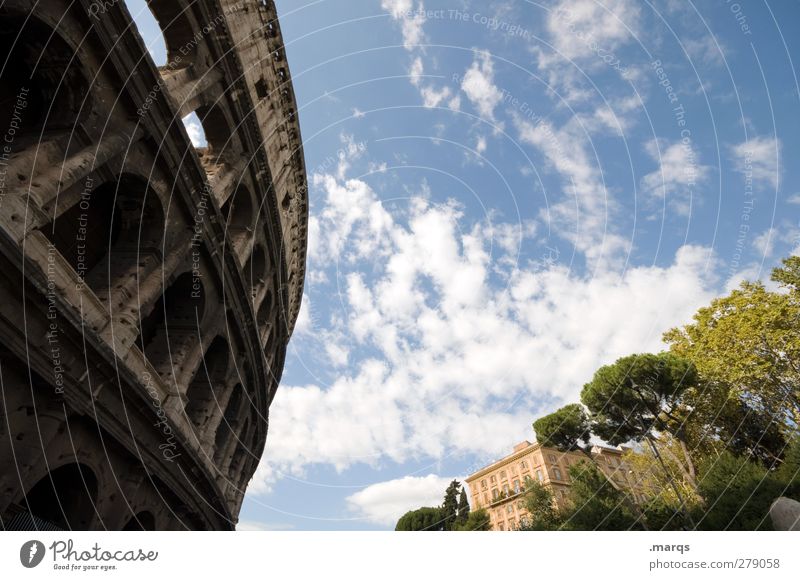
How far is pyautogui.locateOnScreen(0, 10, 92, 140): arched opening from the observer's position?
8.36 m

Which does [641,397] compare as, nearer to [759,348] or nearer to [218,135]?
[759,348]

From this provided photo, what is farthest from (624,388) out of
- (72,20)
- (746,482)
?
(72,20)

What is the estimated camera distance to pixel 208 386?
14.7 m

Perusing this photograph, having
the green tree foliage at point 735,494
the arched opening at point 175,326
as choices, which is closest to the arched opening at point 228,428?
the arched opening at point 175,326

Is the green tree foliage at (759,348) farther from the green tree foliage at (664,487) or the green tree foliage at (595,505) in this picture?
the green tree foliage at (595,505)

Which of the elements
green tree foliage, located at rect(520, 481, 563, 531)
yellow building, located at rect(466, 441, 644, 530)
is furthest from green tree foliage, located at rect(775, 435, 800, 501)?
yellow building, located at rect(466, 441, 644, 530)

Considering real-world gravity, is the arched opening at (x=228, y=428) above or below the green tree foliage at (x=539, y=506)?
above

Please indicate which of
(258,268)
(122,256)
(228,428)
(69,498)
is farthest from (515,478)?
(122,256)

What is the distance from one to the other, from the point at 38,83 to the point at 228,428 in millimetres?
13207

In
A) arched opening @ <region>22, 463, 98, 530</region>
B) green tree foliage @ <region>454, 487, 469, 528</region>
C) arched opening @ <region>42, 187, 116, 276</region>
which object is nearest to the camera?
arched opening @ <region>22, 463, 98, 530</region>

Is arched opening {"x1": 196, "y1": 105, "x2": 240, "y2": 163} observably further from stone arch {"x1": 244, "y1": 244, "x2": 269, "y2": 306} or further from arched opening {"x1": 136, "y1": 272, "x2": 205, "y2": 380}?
arched opening {"x1": 136, "y1": 272, "x2": 205, "y2": 380}

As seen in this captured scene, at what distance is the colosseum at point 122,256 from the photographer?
7129 mm

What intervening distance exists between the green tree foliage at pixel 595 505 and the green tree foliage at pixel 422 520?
10956 millimetres

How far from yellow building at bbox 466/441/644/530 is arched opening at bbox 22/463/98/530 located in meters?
40.4
